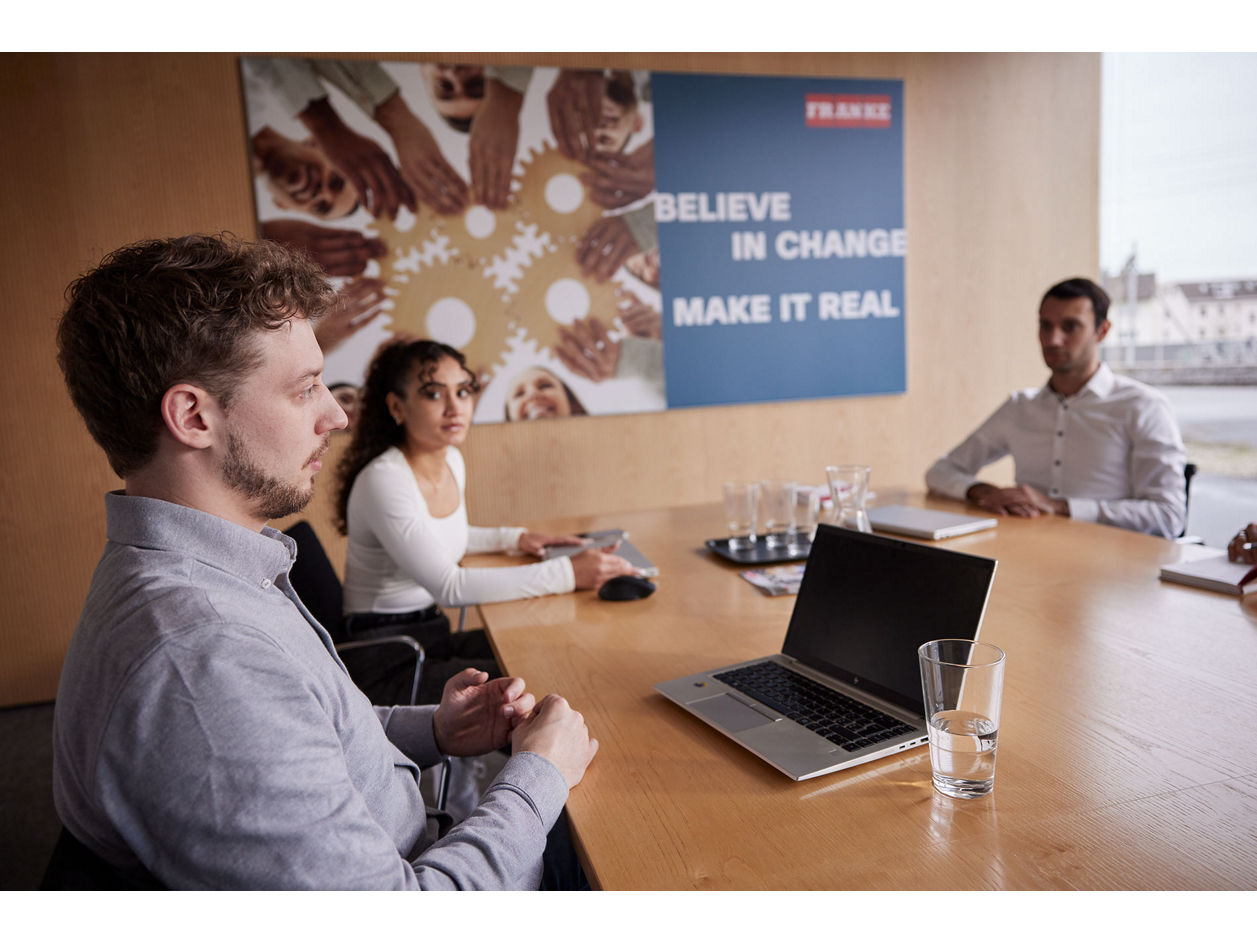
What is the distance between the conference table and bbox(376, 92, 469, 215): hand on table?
7.91ft

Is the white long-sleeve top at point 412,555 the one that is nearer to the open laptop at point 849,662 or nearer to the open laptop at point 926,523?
the open laptop at point 849,662

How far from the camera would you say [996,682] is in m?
1.00

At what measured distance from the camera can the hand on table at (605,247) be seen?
3779 mm

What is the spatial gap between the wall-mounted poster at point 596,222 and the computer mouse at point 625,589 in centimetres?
207

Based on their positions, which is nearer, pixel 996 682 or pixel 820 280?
pixel 996 682

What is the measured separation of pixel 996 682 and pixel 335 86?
11.3 feet

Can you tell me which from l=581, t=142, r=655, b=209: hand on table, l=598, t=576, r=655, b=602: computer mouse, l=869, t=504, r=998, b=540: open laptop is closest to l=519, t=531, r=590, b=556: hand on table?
l=598, t=576, r=655, b=602: computer mouse

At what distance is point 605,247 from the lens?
380 cm

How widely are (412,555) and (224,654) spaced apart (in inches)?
51.6

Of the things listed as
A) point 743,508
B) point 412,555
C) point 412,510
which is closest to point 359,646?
point 412,555

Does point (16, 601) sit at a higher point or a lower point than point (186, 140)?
lower
